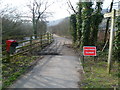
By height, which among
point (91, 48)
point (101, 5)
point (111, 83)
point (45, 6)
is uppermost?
point (45, 6)

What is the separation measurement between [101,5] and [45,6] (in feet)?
60.6

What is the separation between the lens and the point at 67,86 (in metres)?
3.41

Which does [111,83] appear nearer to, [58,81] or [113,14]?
[58,81]

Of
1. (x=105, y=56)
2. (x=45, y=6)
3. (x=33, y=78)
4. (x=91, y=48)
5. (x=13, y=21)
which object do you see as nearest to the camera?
(x=33, y=78)

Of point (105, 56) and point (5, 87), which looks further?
point (105, 56)

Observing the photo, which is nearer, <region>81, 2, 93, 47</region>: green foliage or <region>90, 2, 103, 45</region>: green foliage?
<region>90, 2, 103, 45</region>: green foliage

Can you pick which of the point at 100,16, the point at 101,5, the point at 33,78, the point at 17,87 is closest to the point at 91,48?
the point at 33,78

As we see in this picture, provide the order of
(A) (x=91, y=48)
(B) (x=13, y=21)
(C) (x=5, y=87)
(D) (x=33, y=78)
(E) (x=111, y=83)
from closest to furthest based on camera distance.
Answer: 1. (C) (x=5, y=87)
2. (E) (x=111, y=83)
3. (D) (x=33, y=78)
4. (A) (x=91, y=48)
5. (B) (x=13, y=21)

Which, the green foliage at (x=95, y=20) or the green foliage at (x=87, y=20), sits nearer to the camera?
the green foliage at (x=95, y=20)

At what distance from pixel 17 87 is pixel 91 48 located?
350 centimetres

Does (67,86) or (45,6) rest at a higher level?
(45,6)

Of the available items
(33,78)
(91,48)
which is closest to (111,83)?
(91,48)

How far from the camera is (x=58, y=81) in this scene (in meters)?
3.73

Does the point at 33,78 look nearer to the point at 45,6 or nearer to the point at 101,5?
the point at 101,5
